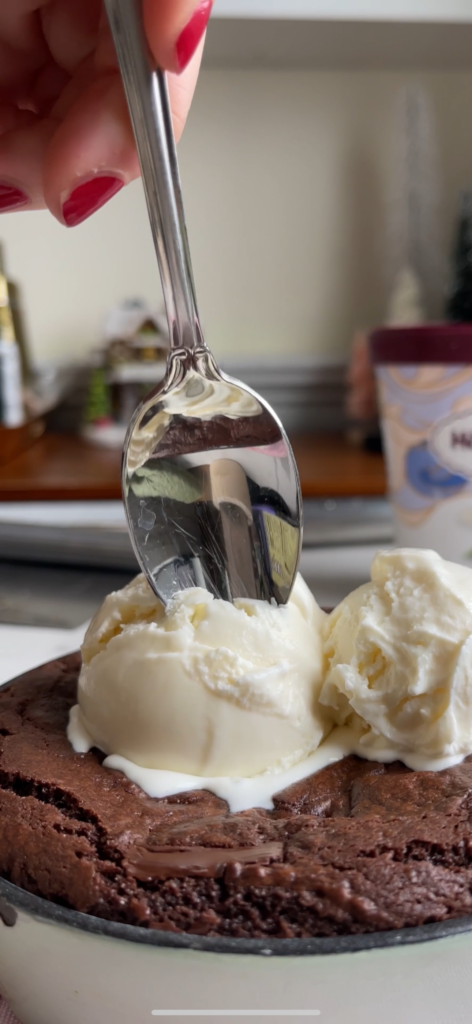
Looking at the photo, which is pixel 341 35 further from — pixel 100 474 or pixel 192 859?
pixel 192 859

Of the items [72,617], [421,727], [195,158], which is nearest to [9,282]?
[195,158]

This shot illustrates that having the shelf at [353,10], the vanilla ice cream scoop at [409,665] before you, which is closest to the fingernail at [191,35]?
the vanilla ice cream scoop at [409,665]

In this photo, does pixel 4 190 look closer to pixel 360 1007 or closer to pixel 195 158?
pixel 360 1007

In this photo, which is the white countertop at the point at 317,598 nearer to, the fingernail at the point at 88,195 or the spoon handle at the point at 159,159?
the spoon handle at the point at 159,159

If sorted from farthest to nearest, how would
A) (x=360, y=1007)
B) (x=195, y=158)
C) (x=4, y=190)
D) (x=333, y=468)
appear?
1. (x=195, y=158)
2. (x=333, y=468)
3. (x=4, y=190)
4. (x=360, y=1007)

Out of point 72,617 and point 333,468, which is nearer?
point 72,617

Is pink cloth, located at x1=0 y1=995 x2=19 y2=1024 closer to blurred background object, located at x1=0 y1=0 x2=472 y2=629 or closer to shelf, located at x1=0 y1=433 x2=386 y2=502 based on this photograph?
shelf, located at x1=0 y1=433 x2=386 y2=502

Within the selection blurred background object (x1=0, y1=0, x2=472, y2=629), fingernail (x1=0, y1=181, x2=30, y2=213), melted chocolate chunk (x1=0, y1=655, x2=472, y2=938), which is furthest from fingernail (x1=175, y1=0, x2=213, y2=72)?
blurred background object (x1=0, y1=0, x2=472, y2=629)
